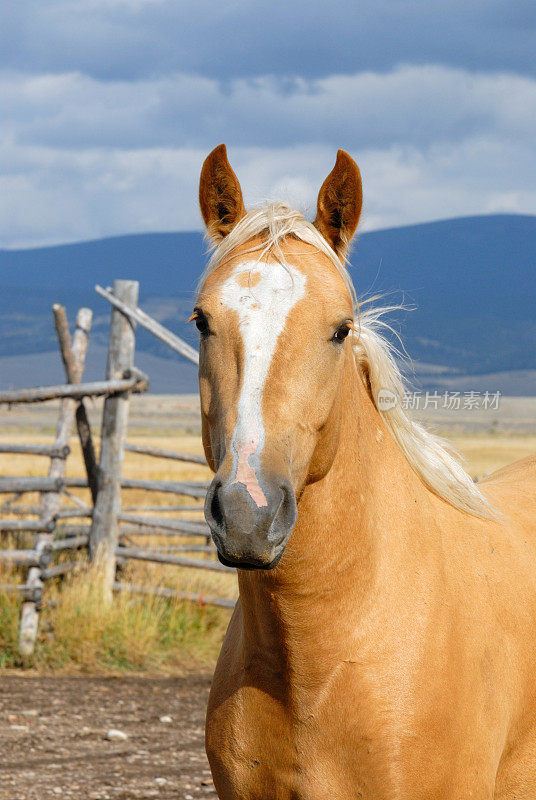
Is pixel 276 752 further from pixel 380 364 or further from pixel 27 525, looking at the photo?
pixel 27 525

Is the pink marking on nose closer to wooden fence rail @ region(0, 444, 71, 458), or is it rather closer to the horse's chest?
the horse's chest

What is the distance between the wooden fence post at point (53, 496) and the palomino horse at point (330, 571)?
14.4ft

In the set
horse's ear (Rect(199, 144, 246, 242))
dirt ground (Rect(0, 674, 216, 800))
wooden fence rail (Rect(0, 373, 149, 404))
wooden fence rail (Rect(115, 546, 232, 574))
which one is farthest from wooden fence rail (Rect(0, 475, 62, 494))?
horse's ear (Rect(199, 144, 246, 242))

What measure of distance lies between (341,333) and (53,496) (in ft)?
17.7

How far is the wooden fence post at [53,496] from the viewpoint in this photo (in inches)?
259

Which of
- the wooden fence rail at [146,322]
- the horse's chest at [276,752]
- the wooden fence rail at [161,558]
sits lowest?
the horse's chest at [276,752]

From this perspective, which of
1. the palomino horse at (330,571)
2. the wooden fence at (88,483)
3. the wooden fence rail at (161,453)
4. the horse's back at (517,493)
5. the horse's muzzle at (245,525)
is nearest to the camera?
the horse's muzzle at (245,525)

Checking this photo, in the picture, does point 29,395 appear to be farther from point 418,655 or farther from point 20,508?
point 418,655

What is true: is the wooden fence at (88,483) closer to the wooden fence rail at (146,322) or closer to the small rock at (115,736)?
the wooden fence rail at (146,322)

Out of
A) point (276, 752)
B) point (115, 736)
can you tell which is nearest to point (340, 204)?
point (276, 752)

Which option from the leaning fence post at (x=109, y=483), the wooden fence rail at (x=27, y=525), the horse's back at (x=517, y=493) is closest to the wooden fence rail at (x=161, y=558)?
the leaning fence post at (x=109, y=483)

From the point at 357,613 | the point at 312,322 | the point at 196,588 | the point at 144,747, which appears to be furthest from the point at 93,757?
the point at 312,322

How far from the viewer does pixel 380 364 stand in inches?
103

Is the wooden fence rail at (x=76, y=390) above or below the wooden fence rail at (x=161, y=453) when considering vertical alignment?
above
